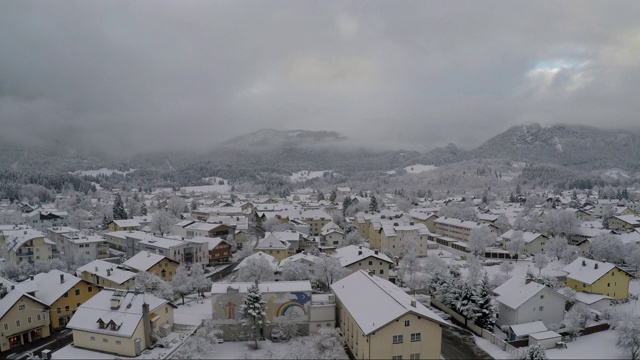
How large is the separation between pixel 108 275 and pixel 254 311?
888 inches

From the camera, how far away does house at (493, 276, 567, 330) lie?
113 ft

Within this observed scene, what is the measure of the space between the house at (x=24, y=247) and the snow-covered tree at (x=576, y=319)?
66911 millimetres

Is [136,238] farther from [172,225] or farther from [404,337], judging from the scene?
[404,337]

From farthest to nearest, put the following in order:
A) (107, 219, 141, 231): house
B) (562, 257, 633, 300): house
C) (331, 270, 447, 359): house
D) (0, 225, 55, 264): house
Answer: (107, 219, 141, 231): house
(0, 225, 55, 264): house
(562, 257, 633, 300): house
(331, 270, 447, 359): house

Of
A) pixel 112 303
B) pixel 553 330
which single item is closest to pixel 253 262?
pixel 112 303

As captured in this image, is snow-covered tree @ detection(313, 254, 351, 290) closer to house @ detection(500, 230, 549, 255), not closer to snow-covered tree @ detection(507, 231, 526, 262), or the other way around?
snow-covered tree @ detection(507, 231, 526, 262)

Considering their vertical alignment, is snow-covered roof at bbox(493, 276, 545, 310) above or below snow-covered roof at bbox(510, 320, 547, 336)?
above

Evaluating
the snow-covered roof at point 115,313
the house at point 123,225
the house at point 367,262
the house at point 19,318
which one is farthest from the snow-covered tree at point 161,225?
the snow-covered roof at point 115,313

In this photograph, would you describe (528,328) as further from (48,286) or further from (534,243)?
(48,286)

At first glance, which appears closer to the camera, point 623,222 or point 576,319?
point 576,319

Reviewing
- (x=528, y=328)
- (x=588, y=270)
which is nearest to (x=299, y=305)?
(x=528, y=328)

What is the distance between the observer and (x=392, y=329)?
85.6 ft

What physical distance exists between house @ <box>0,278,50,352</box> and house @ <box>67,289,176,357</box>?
577 cm

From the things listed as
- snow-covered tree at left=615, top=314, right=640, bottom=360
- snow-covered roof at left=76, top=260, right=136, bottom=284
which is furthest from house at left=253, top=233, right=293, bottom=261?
snow-covered tree at left=615, top=314, right=640, bottom=360
